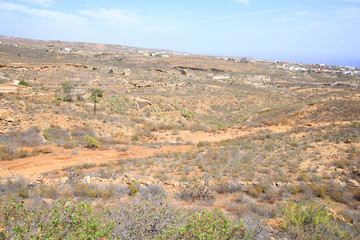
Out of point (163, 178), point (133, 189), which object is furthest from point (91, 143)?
point (133, 189)

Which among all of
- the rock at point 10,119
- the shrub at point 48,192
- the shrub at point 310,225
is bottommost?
the shrub at point 48,192

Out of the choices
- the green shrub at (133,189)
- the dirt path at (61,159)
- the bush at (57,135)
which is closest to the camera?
the green shrub at (133,189)

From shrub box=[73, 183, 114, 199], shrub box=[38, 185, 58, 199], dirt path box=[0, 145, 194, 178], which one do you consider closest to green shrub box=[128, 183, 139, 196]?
shrub box=[73, 183, 114, 199]

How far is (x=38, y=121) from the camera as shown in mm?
14062

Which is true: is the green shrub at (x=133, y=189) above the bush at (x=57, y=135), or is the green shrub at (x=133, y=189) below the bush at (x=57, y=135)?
above

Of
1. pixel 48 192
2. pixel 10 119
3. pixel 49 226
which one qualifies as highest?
pixel 49 226

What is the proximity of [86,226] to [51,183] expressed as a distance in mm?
4313

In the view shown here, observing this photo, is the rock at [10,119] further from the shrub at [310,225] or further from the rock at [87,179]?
the shrub at [310,225]

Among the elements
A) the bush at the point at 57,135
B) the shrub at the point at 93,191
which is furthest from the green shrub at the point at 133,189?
the bush at the point at 57,135

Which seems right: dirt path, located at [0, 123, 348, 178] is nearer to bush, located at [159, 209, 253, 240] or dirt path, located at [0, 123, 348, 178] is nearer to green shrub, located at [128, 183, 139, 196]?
green shrub, located at [128, 183, 139, 196]

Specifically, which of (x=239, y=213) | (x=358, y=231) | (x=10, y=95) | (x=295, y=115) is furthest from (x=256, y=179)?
(x=10, y=95)

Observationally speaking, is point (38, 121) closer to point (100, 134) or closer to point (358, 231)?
point (100, 134)

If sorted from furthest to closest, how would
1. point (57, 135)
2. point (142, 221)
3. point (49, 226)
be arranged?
point (57, 135) < point (142, 221) < point (49, 226)

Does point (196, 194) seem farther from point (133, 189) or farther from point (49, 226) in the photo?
point (49, 226)
